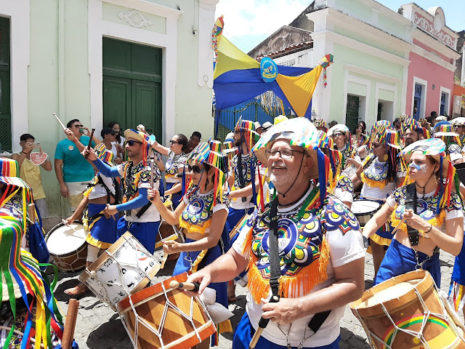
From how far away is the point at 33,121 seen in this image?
23.7 feet

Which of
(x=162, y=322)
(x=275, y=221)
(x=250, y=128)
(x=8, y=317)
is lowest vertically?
(x=162, y=322)

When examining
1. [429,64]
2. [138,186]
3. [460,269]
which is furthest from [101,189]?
[429,64]

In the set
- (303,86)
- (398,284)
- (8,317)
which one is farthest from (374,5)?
(8,317)

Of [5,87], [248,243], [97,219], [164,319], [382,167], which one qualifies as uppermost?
[5,87]

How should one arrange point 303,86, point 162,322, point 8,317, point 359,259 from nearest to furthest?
point 359,259 → point 8,317 → point 162,322 → point 303,86

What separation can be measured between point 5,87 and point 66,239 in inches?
157

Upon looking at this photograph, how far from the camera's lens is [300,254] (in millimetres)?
1876

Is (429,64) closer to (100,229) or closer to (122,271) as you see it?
(100,229)

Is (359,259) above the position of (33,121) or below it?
below

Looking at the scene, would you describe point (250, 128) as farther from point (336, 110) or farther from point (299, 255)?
point (336, 110)

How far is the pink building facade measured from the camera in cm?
1834

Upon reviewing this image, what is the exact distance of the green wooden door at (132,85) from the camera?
8.52 m

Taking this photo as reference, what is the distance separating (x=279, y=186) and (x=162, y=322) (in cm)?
117

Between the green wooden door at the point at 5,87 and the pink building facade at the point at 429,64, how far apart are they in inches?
652
